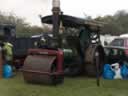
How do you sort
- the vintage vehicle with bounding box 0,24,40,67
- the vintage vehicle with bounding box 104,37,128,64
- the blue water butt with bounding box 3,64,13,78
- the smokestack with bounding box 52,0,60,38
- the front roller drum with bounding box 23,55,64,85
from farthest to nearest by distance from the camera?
the vintage vehicle with bounding box 0,24,40,67 → the vintage vehicle with bounding box 104,37,128,64 → the blue water butt with bounding box 3,64,13,78 → the smokestack with bounding box 52,0,60,38 → the front roller drum with bounding box 23,55,64,85

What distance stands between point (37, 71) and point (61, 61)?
879mm

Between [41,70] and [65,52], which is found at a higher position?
[65,52]

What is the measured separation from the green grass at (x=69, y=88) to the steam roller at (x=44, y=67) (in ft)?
0.82

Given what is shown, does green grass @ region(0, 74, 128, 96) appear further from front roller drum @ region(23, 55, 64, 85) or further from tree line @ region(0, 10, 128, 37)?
tree line @ region(0, 10, 128, 37)

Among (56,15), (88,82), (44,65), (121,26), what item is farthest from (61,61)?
(121,26)

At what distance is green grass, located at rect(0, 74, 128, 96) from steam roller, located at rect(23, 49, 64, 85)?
251 mm

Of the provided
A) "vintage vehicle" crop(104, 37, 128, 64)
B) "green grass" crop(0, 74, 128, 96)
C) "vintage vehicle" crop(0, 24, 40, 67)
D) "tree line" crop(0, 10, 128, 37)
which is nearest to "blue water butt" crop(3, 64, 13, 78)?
"green grass" crop(0, 74, 128, 96)

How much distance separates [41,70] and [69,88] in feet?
3.76

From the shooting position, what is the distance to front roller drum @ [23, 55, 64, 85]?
1126 cm

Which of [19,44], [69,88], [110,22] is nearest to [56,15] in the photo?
[69,88]

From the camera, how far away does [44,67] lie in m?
11.3

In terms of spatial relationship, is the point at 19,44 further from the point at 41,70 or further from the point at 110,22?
the point at 110,22

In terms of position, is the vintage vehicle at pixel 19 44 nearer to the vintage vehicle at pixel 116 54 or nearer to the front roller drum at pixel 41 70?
the vintage vehicle at pixel 116 54

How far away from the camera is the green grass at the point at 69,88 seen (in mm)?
9984
